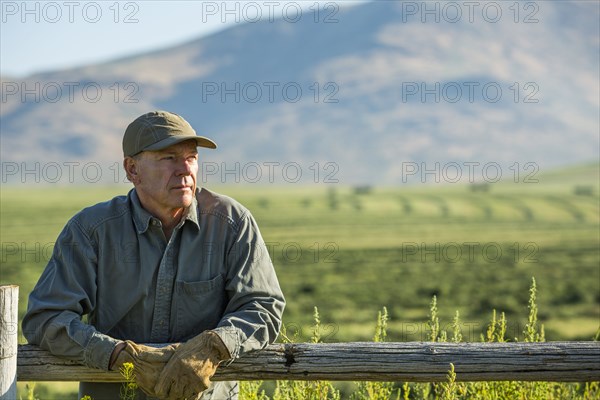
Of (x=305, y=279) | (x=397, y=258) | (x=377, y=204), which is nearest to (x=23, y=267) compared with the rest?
(x=305, y=279)

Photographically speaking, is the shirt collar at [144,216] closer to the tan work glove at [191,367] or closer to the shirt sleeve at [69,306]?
the shirt sleeve at [69,306]

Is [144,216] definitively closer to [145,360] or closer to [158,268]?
[158,268]

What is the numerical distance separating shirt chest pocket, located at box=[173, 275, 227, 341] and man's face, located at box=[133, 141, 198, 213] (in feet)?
1.21

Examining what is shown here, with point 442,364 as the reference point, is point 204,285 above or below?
above

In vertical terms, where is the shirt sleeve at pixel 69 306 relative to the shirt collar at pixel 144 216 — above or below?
below

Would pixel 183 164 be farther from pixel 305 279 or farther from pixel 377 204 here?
pixel 377 204

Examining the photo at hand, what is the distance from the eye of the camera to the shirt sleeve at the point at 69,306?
4.25m

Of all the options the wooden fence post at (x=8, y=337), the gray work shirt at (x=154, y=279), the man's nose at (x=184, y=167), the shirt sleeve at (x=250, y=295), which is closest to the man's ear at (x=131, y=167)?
the gray work shirt at (x=154, y=279)

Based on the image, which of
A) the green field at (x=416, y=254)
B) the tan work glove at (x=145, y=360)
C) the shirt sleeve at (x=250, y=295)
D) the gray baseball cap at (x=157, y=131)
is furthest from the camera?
the green field at (x=416, y=254)

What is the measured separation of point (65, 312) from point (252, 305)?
806mm

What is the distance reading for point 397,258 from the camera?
2916 inches

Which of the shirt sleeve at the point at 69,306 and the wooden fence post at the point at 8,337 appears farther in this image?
the shirt sleeve at the point at 69,306

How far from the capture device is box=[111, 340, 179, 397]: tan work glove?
419cm

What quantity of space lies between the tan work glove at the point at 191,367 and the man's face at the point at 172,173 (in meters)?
0.66
